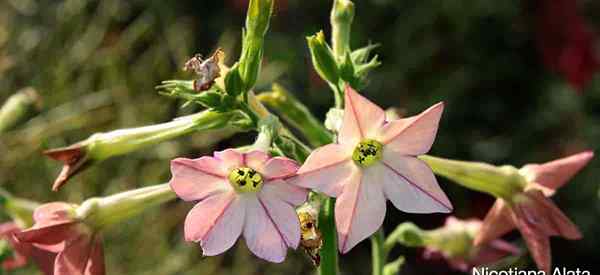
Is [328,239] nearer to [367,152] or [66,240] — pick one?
[367,152]

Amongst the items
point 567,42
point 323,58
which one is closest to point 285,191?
point 323,58

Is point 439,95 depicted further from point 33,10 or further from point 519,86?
point 33,10

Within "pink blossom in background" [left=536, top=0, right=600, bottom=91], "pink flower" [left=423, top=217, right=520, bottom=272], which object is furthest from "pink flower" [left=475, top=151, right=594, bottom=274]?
"pink blossom in background" [left=536, top=0, right=600, bottom=91]

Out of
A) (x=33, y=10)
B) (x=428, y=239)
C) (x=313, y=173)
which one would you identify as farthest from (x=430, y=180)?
(x=33, y=10)

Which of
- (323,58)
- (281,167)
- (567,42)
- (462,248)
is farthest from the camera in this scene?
(567,42)

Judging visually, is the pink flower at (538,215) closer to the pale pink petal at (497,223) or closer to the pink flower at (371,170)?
the pale pink petal at (497,223)

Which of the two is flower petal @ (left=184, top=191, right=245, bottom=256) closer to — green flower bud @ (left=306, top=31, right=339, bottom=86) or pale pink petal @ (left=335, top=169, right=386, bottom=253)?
pale pink petal @ (left=335, top=169, right=386, bottom=253)
